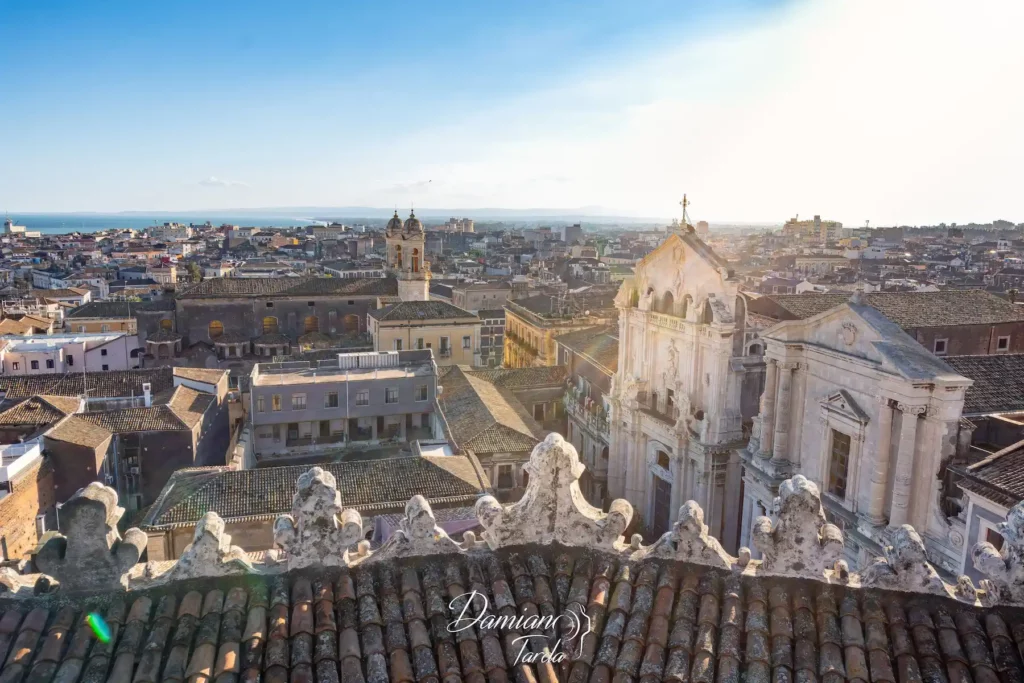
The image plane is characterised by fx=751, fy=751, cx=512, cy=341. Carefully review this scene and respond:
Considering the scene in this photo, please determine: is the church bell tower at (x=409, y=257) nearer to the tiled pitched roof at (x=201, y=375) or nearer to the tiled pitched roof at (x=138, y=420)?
the tiled pitched roof at (x=201, y=375)

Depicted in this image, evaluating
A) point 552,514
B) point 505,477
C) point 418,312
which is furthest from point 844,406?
point 418,312

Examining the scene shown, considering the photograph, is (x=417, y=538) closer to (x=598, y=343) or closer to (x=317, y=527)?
(x=317, y=527)

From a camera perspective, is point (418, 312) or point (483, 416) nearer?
point (483, 416)

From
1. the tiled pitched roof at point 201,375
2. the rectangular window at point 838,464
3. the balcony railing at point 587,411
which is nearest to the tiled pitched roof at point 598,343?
the balcony railing at point 587,411

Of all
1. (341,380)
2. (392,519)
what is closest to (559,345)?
(341,380)

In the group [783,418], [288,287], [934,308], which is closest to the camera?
[783,418]
